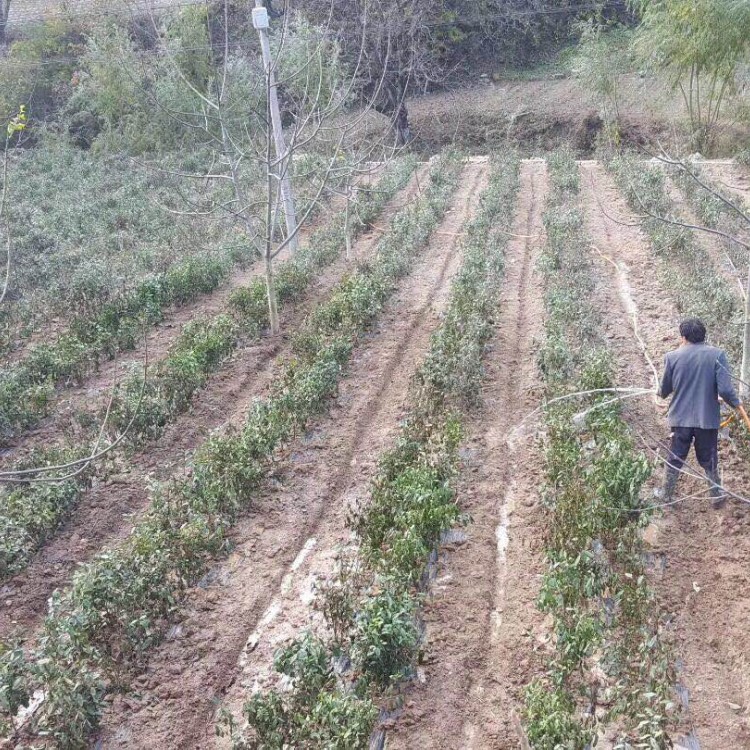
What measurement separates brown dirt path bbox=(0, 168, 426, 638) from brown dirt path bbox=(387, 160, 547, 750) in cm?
277

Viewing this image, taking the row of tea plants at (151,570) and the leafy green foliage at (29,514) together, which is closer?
the row of tea plants at (151,570)

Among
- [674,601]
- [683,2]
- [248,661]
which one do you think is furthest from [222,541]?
[683,2]

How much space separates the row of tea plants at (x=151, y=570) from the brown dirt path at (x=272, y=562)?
0.56 feet

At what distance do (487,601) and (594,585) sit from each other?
2.65 ft

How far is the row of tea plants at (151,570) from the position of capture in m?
4.22

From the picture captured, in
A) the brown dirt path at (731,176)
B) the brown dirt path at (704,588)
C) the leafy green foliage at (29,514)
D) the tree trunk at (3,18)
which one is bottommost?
the brown dirt path at (704,588)

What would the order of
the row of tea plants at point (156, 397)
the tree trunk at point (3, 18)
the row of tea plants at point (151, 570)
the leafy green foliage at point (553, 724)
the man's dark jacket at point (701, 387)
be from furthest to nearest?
the tree trunk at point (3, 18)
the row of tea plants at point (156, 397)
the man's dark jacket at point (701, 387)
the row of tea plants at point (151, 570)
the leafy green foliage at point (553, 724)

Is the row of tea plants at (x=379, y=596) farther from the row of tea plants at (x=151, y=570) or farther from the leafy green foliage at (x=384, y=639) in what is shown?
the row of tea plants at (x=151, y=570)

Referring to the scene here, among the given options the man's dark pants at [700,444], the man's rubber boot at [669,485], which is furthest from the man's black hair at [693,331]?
the man's rubber boot at [669,485]

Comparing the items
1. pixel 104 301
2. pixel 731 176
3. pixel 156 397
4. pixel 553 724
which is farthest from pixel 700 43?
pixel 553 724

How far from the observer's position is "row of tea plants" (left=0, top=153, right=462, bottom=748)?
4.22 metres

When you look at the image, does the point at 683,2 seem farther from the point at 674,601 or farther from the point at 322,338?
the point at 674,601

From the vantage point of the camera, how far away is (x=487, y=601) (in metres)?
5.27

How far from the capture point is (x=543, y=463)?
21.8ft
